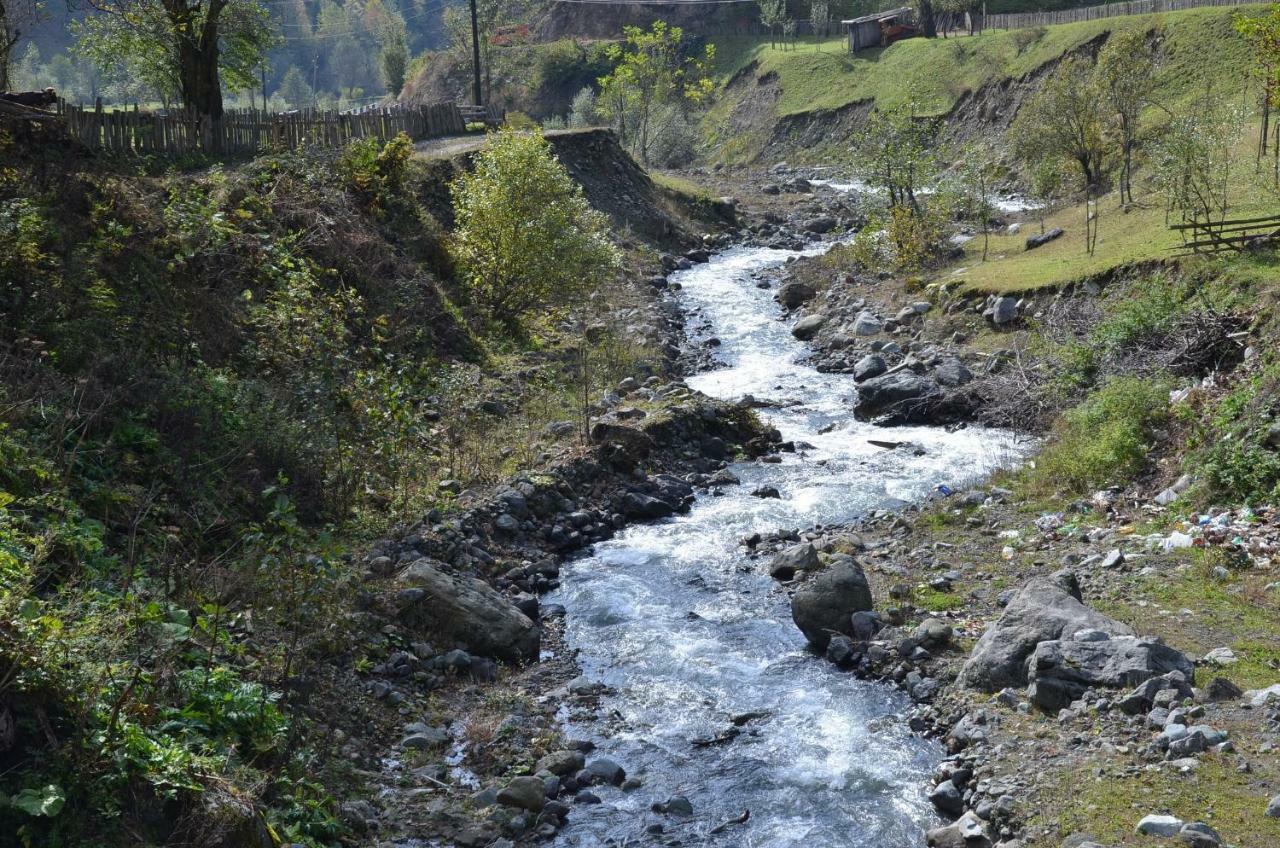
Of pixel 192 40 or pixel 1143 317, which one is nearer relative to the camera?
pixel 1143 317

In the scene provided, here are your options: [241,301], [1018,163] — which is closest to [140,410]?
[241,301]

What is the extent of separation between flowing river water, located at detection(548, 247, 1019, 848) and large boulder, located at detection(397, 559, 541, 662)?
39.1 inches

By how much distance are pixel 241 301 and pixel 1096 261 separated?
20440 mm

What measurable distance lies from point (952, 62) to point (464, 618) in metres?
67.3

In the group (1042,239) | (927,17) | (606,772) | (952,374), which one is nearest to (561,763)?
(606,772)

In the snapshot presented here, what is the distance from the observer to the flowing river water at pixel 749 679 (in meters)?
11.0

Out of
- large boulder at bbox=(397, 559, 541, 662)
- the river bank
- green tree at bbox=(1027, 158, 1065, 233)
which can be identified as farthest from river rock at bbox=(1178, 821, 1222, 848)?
green tree at bbox=(1027, 158, 1065, 233)

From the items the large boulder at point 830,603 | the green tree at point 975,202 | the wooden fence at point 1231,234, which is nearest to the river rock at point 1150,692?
the large boulder at point 830,603

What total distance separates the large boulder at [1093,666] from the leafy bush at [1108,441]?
644 cm

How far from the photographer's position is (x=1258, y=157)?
101ft

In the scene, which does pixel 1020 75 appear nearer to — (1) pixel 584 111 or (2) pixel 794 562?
(1) pixel 584 111

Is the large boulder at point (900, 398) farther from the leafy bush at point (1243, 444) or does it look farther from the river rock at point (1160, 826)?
the river rock at point (1160, 826)

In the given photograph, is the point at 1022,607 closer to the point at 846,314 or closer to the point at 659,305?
the point at 846,314

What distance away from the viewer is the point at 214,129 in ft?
96.1
